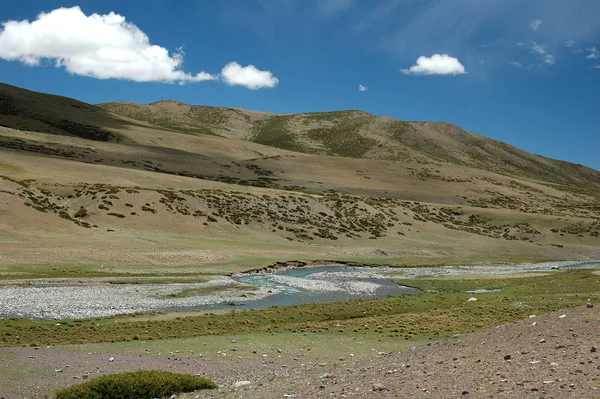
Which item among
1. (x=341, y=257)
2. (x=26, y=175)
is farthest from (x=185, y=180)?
(x=341, y=257)

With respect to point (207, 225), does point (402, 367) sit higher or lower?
higher

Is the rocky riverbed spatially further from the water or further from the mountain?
the mountain

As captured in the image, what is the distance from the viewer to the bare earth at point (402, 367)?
47.4ft

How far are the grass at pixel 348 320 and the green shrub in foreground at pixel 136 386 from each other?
11.0m

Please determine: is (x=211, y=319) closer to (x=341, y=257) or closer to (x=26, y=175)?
(x=341, y=257)

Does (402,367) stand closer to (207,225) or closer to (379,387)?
(379,387)

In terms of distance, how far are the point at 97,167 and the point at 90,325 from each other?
9949 centimetres

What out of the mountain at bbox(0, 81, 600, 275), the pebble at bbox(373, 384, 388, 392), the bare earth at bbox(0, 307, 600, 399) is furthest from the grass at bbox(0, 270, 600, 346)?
the mountain at bbox(0, 81, 600, 275)

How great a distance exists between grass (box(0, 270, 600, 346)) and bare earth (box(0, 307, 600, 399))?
4.65 meters

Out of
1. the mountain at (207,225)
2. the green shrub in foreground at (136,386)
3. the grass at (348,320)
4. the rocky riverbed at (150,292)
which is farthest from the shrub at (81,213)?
the green shrub in foreground at (136,386)

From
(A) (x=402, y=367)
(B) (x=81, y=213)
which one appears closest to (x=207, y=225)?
(B) (x=81, y=213)

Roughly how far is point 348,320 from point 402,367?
17.4 m

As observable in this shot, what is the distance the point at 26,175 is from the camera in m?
103

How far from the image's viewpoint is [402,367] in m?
18.5
